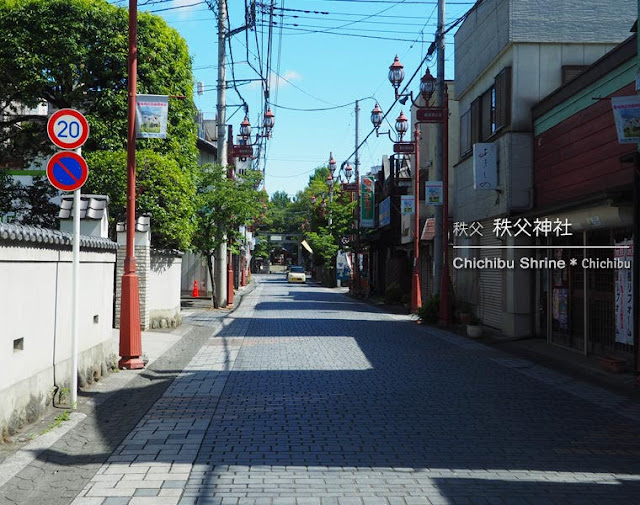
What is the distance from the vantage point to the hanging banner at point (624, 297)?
12.2 m

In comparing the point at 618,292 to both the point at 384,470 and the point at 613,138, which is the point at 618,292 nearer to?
the point at 613,138

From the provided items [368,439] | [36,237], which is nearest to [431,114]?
[36,237]

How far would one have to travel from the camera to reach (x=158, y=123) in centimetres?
1234

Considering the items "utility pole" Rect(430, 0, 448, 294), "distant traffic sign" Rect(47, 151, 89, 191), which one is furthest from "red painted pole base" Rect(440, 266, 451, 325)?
"distant traffic sign" Rect(47, 151, 89, 191)

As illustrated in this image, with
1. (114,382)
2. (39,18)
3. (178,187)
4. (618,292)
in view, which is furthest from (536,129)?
(39,18)

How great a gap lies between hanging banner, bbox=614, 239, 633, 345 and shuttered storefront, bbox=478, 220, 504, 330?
19.0 feet

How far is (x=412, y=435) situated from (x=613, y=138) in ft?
26.9

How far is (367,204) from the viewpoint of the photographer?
4250 cm

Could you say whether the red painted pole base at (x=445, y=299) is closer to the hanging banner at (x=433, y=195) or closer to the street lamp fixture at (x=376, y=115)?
the hanging banner at (x=433, y=195)

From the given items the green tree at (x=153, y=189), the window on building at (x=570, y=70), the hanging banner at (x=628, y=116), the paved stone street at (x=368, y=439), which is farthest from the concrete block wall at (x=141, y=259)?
the hanging banner at (x=628, y=116)

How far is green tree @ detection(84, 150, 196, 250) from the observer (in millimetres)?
17781

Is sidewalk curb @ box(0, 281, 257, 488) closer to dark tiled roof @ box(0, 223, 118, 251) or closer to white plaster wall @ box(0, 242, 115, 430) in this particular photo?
white plaster wall @ box(0, 242, 115, 430)

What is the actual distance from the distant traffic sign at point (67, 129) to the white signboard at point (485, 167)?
38.8ft

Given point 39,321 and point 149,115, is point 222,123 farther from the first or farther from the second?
point 39,321
